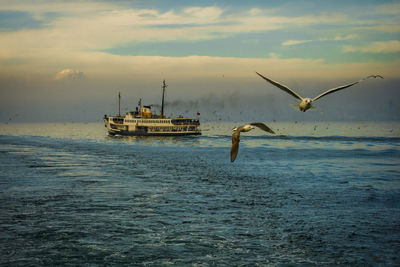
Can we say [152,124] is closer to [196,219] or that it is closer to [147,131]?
[147,131]

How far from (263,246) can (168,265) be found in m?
4.46

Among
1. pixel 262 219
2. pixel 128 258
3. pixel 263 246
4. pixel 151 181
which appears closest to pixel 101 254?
pixel 128 258

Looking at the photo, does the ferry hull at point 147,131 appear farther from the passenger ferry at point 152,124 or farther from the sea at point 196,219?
the sea at point 196,219

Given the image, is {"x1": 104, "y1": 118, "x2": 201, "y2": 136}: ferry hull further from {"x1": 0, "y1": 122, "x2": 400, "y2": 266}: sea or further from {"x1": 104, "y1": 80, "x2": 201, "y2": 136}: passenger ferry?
{"x1": 0, "y1": 122, "x2": 400, "y2": 266}: sea

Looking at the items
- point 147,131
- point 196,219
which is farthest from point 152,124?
point 196,219

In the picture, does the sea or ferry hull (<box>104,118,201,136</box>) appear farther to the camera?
ferry hull (<box>104,118,201,136</box>)

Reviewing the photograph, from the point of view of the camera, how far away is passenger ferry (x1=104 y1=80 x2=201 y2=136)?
9988 centimetres

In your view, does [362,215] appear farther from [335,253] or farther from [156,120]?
[156,120]

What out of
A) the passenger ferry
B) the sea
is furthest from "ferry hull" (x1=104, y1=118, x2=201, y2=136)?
the sea

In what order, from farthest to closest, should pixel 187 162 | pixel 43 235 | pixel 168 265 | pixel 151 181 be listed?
pixel 187 162 < pixel 151 181 < pixel 43 235 < pixel 168 265

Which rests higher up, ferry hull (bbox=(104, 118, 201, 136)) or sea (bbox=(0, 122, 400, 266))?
ferry hull (bbox=(104, 118, 201, 136))

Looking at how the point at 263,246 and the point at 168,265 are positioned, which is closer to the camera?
the point at 168,265

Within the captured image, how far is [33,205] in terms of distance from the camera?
76.1ft

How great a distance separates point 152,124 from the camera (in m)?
102
